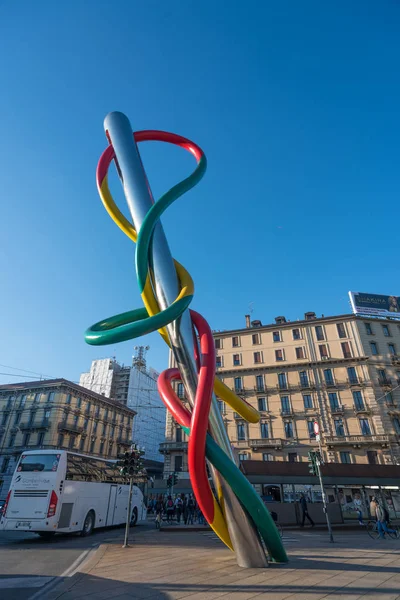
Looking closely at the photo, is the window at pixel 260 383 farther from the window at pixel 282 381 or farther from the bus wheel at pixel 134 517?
the bus wheel at pixel 134 517

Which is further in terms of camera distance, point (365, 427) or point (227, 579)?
point (365, 427)

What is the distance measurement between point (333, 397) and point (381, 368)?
6.36m

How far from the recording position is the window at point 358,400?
36750 mm

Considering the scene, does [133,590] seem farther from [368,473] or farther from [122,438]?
[122,438]

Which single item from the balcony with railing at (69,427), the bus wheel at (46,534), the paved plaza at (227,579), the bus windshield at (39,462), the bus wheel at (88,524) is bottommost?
the paved plaza at (227,579)

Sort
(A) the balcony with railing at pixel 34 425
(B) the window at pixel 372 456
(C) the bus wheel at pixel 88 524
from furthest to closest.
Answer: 1. (A) the balcony with railing at pixel 34 425
2. (B) the window at pixel 372 456
3. (C) the bus wheel at pixel 88 524

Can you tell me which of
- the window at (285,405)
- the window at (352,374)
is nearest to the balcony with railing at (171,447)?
the window at (285,405)

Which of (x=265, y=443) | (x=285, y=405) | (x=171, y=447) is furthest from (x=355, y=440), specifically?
(x=171, y=447)

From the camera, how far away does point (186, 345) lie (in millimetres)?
7586

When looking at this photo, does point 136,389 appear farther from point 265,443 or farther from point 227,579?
point 227,579

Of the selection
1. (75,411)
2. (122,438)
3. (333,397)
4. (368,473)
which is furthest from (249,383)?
(122,438)

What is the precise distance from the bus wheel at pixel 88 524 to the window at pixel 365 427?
29366 mm

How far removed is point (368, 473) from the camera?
863 inches

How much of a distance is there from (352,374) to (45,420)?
118 feet
